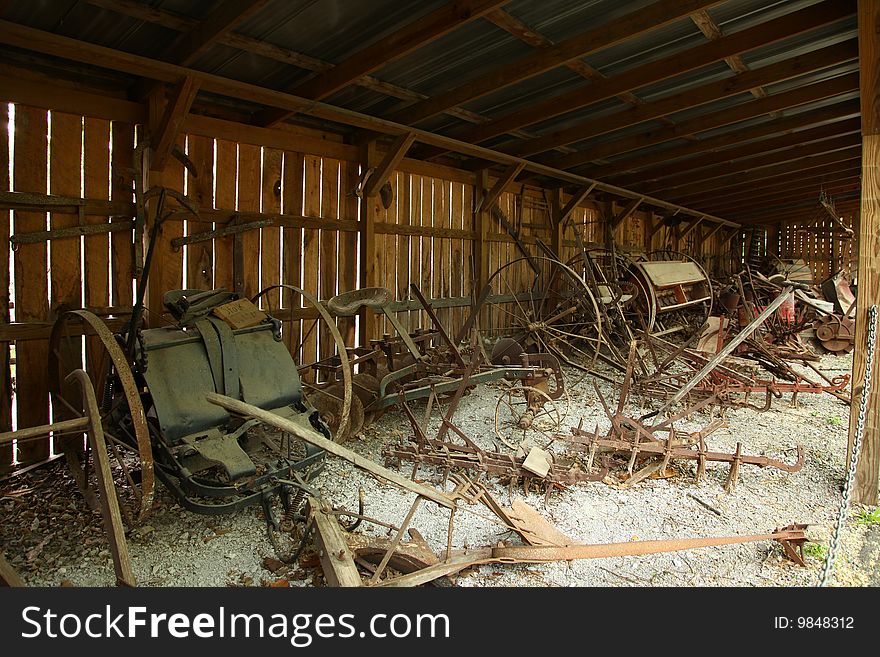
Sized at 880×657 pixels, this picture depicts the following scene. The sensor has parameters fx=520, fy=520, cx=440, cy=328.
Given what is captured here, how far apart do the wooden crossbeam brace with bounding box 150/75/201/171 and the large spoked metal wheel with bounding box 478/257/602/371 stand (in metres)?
3.58

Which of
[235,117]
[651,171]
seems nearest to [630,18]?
[235,117]

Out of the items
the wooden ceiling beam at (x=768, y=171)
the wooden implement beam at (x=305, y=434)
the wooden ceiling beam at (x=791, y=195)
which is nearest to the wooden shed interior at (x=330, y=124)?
the wooden ceiling beam at (x=768, y=171)

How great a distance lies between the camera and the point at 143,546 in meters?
2.57

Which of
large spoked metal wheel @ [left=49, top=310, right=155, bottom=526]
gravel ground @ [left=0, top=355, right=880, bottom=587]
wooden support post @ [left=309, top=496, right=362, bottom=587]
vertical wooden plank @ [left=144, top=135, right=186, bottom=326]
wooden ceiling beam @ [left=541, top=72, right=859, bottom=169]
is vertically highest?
wooden ceiling beam @ [left=541, top=72, right=859, bottom=169]

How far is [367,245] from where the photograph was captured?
18.5 feet

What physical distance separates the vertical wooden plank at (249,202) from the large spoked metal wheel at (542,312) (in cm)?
267

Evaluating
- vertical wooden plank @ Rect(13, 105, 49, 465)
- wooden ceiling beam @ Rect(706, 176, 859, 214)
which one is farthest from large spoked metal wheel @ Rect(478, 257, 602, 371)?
wooden ceiling beam @ Rect(706, 176, 859, 214)

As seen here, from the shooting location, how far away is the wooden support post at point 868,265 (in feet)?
9.98

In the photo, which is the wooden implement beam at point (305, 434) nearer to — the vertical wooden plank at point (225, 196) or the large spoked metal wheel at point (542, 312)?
the vertical wooden plank at point (225, 196)

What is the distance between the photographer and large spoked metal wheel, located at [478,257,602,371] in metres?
6.04

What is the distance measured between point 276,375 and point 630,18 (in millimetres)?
3557

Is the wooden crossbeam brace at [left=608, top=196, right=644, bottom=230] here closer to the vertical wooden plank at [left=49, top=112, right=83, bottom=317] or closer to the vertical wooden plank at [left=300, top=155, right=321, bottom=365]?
the vertical wooden plank at [left=300, top=155, right=321, bottom=365]

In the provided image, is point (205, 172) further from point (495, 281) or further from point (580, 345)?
point (580, 345)

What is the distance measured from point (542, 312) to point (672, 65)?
12.9ft
